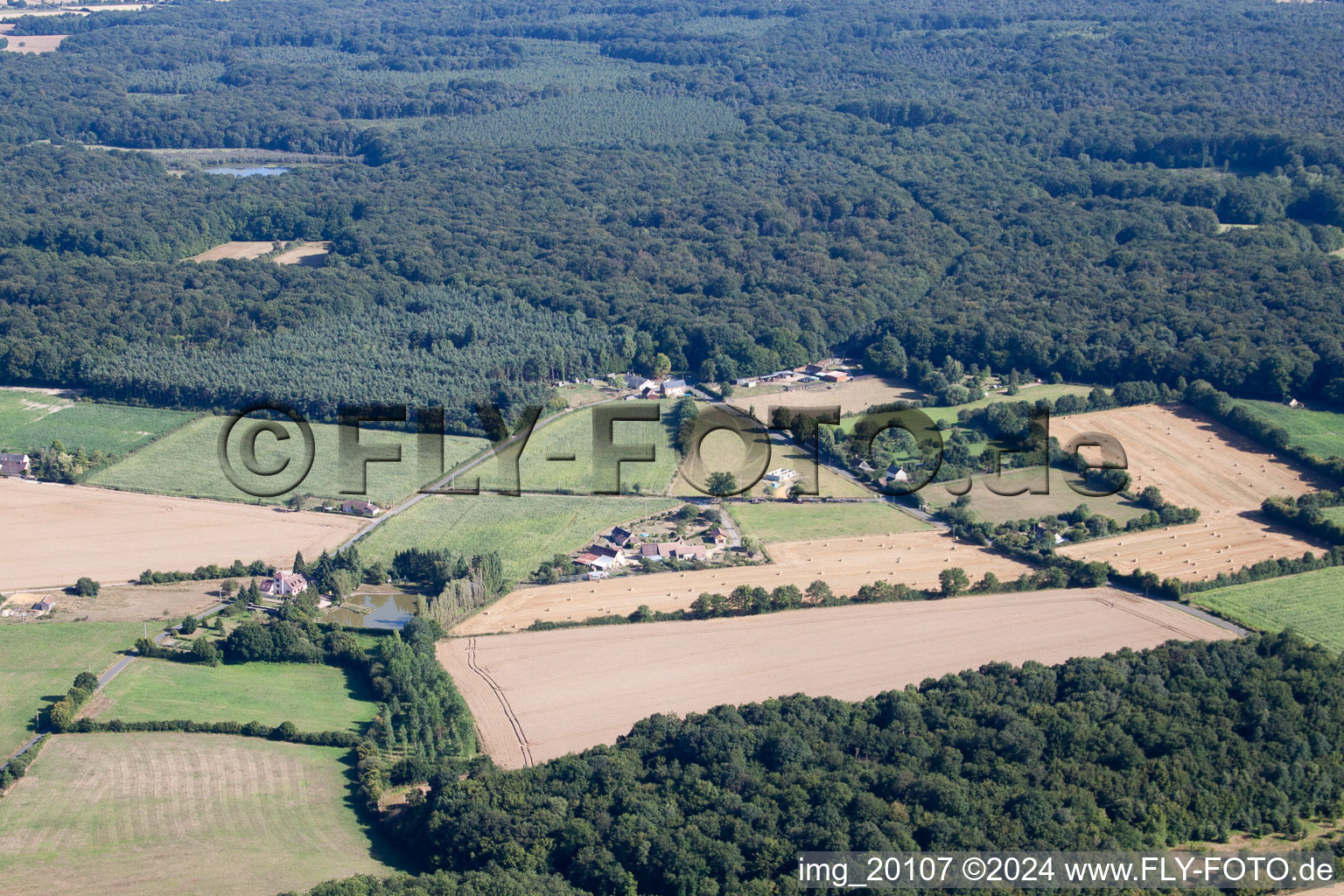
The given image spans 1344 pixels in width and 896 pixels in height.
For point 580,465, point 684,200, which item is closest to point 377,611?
point 580,465

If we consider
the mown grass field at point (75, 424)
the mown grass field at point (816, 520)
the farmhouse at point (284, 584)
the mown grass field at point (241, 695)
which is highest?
the mown grass field at point (75, 424)

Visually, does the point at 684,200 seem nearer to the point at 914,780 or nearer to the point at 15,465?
the point at 15,465

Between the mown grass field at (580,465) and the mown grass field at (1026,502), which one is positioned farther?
the mown grass field at (580,465)

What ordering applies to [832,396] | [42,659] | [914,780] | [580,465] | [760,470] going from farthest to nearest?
[832,396], [580,465], [760,470], [42,659], [914,780]

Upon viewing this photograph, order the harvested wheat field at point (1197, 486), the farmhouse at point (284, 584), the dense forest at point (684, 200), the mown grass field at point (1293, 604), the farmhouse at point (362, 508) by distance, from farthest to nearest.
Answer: the dense forest at point (684, 200) → the farmhouse at point (362, 508) → the harvested wheat field at point (1197, 486) → the farmhouse at point (284, 584) → the mown grass field at point (1293, 604)

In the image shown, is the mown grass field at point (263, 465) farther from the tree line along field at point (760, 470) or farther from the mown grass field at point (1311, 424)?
the mown grass field at point (1311, 424)

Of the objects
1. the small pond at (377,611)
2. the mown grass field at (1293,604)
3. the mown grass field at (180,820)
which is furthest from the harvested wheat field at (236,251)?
the mown grass field at (1293,604)

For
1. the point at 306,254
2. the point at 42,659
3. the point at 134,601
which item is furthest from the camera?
the point at 306,254
